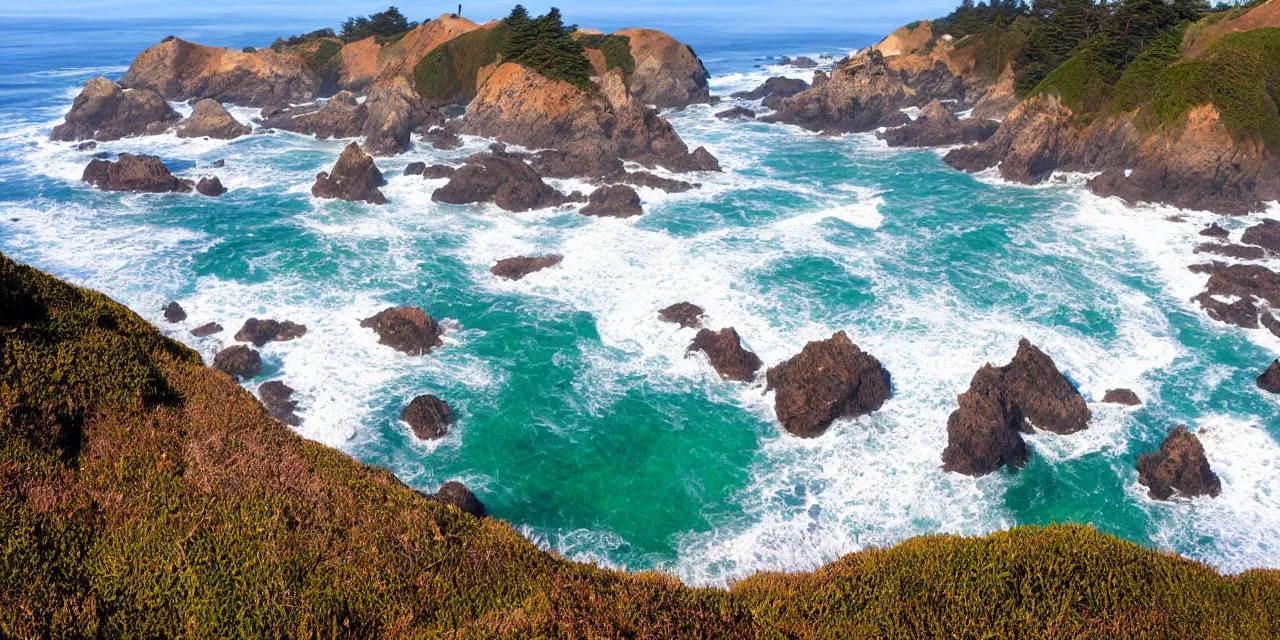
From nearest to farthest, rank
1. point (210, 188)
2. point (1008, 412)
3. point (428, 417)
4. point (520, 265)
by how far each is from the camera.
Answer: point (1008, 412) → point (428, 417) → point (520, 265) → point (210, 188)

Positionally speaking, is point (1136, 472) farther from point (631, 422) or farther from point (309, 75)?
point (309, 75)


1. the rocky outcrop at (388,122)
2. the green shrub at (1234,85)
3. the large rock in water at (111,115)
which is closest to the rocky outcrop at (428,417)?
the rocky outcrop at (388,122)

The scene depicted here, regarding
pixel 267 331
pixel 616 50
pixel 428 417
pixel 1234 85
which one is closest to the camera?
pixel 428 417

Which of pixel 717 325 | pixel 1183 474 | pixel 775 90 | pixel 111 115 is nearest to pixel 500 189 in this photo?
pixel 717 325

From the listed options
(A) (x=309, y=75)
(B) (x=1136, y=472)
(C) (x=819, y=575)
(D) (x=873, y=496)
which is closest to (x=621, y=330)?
(D) (x=873, y=496)

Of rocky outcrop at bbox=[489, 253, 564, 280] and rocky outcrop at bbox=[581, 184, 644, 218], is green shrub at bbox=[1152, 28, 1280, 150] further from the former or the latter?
rocky outcrop at bbox=[489, 253, 564, 280]

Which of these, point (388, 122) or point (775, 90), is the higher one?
point (775, 90)

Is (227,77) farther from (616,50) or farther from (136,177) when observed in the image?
(616,50)

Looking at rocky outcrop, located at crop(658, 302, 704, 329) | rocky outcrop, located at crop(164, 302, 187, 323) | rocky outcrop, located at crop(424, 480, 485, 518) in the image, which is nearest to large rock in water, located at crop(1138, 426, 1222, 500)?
rocky outcrop, located at crop(658, 302, 704, 329)
